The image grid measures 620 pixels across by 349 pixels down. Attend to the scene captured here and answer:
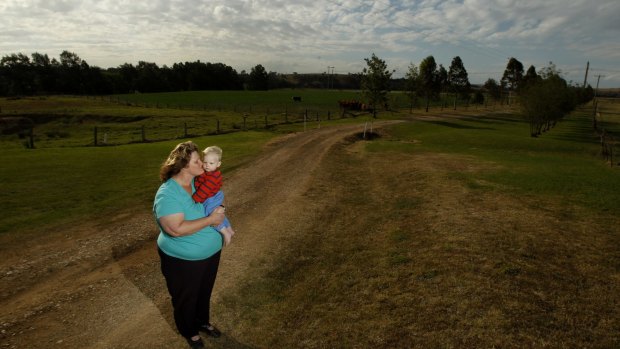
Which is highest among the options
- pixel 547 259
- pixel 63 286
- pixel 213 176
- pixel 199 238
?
pixel 213 176

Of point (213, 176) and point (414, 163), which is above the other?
point (213, 176)

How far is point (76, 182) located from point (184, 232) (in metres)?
14.6

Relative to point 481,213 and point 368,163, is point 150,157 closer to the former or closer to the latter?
point 368,163

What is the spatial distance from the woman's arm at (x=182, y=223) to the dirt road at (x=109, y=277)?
2412 mm

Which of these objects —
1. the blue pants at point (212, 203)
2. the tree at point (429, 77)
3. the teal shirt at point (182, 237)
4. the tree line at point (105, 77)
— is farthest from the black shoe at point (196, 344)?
the tree line at point (105, 77)

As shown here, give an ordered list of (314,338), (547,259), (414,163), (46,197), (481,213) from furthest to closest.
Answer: (414,163) → (46,197) → (481,213) → (547,259) → (314,338)

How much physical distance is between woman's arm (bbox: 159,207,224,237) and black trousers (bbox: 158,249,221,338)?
559 millimetres

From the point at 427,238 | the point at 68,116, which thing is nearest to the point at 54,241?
the point at 427,238

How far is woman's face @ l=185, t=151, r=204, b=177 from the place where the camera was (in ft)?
14.8

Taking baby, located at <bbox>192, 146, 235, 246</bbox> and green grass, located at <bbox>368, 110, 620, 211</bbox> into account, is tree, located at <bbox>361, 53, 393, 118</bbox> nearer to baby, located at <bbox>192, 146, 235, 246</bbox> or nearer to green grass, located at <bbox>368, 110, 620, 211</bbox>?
green grass, located at <bbox>368, 110, 620, 211</bbox>

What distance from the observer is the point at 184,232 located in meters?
4.31

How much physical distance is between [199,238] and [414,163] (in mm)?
17718

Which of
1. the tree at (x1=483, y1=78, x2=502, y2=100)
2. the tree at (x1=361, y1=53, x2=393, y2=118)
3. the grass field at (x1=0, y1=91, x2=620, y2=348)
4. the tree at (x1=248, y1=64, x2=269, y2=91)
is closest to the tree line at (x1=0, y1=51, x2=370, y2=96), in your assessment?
the tree at (x1=248, y1=64, x2=269, y2=91)

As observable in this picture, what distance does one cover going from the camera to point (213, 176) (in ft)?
15.3
